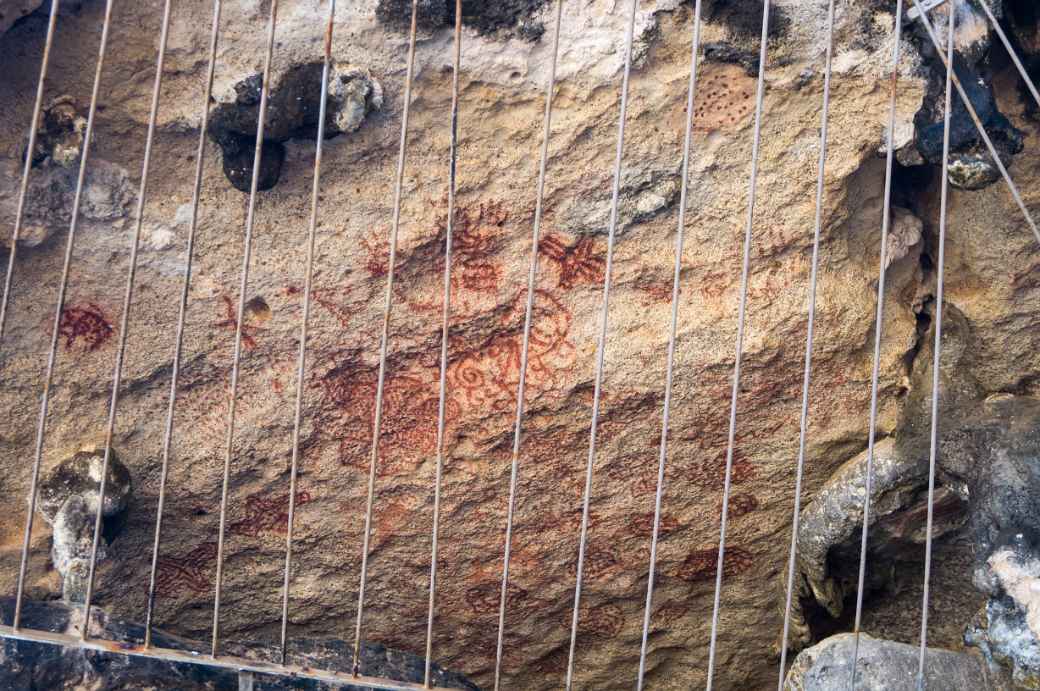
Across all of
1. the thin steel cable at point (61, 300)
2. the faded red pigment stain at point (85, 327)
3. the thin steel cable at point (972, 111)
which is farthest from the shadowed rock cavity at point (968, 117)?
the faded red pigment stain at point (85, 327)

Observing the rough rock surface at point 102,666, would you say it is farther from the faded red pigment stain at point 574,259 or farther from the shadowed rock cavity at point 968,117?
the shadowed rock cavity at point 968,117

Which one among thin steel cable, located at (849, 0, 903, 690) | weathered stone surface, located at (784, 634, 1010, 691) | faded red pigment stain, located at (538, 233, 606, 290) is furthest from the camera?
faded red pigment stain, located at (538, 233, 606, 290)

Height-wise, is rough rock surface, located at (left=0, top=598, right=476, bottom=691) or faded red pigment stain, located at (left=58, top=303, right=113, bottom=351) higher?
faded red pigment stain, located at (left=58, top=303, right=113, bottom=351)

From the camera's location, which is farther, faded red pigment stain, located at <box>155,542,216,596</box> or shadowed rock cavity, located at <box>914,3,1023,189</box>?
faded red pigment stain, located at <box>155,542,216,596</box>

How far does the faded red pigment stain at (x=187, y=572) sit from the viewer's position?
2.65 m

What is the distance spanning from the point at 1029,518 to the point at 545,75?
1.29 metres

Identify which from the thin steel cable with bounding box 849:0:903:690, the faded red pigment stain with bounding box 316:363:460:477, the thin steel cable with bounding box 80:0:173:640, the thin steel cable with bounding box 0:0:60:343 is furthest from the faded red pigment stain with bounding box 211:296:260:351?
the thin steel cable with bounding box 849:0:903:690

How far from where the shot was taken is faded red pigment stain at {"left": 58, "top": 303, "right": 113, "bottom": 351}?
2.52 meters

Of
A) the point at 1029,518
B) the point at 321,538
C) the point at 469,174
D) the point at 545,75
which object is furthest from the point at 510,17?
the point at 1029,518

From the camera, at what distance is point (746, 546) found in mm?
2705

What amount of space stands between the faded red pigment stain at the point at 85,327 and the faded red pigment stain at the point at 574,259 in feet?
3.11

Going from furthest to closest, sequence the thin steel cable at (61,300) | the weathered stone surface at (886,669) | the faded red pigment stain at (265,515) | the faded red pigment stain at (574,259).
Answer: the faded red pigment stain at (265,515), the faded red pigment stain at (574,259), the weathered stone surface at (886,669), the thin steel cable at (61,300)

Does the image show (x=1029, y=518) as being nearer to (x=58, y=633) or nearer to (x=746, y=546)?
(x=746, y=546)

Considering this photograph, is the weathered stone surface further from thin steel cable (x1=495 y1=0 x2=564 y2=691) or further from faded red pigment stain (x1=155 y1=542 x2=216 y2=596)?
faded red pigment stain (x1=155 y1=542 x2=216 y2=596)
